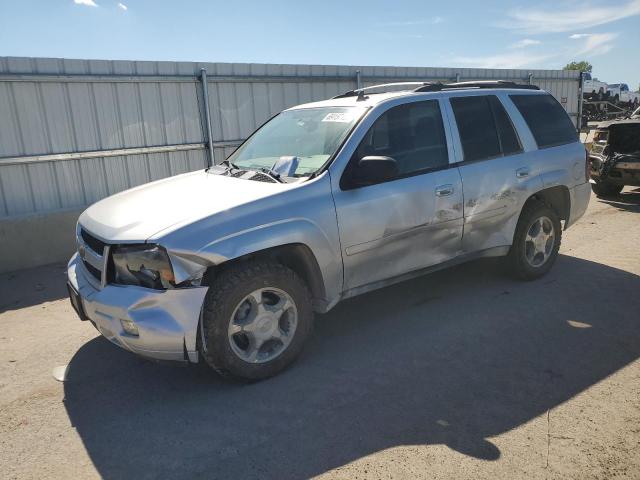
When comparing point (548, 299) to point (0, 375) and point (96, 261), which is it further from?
point (0, 375)

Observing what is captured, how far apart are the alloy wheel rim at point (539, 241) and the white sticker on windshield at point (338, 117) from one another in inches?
88.1

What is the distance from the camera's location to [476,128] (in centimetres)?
473

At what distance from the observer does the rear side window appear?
15.1 feet

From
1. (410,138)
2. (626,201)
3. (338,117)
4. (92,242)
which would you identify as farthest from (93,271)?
(626,201)

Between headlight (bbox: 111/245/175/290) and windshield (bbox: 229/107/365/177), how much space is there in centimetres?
118

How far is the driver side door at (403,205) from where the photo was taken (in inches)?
150

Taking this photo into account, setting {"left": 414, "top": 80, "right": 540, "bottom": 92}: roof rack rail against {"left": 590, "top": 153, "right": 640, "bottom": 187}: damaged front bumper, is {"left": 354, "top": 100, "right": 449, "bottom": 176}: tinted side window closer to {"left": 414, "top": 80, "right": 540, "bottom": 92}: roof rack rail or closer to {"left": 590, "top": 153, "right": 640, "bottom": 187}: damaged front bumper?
{"left": 414, "top": 80, "right": 540, "bottom": 92}: roof rack rail

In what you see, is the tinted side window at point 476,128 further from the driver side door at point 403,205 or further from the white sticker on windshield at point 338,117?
the white sticker on windshield at point 338,117

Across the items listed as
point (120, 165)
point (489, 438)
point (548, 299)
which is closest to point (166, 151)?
point (120, 165)

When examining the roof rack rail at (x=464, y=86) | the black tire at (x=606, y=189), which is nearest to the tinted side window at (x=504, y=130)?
the roof rack rail at (x=464, y=86)

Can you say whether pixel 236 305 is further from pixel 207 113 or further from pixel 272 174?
pixel 207 113

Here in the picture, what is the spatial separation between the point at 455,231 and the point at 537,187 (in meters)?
1.20

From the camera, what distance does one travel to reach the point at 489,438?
288 centimetres

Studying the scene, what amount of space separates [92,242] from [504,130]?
147 inches
